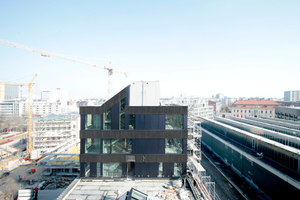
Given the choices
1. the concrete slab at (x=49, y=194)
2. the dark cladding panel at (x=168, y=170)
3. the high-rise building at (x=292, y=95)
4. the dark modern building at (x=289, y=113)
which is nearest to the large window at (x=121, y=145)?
the dark cladding panel at (x=168, y=170)

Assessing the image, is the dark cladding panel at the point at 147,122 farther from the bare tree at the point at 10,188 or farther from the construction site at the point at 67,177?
the bare tree at the point at 10,188

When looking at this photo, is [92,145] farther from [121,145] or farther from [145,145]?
[145,145]

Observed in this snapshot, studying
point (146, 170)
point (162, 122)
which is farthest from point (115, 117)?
point (146, 170)

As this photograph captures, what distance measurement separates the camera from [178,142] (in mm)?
15469

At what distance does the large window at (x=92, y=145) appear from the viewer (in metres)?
15.4

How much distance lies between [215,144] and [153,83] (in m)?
25.7

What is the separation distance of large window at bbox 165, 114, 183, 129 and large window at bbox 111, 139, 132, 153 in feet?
12.6

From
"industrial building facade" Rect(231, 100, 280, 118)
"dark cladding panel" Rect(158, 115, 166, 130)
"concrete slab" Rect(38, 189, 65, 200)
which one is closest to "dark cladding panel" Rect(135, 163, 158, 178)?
"dark cladding panel" Rect(158, 115, 166, 130)

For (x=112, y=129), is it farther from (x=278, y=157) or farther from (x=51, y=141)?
(x=51, y=141)

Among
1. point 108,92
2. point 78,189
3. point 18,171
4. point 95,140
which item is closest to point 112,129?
point 95,140

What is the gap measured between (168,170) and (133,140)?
4171mm

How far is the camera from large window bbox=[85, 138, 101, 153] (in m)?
15.4

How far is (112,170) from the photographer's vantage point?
1538cm

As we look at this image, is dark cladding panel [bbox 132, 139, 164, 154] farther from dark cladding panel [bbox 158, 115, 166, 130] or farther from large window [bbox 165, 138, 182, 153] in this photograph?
dark cladding panel [bbox 158, 115, 166, 130]
